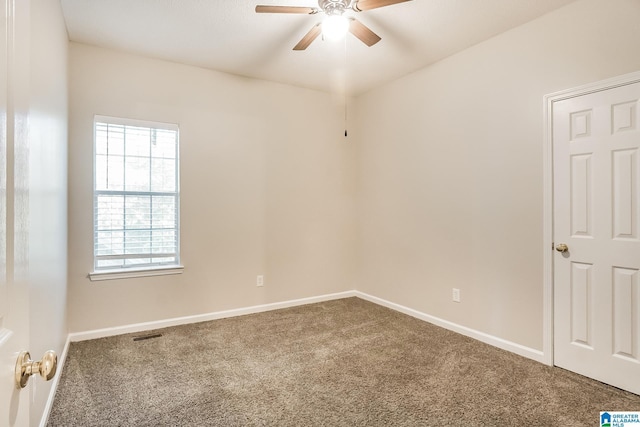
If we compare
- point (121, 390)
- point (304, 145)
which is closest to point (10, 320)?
point (121, 390)

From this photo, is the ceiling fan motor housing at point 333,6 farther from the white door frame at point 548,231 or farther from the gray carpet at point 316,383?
the gray carpet at point 316,383

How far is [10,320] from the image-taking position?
674mm

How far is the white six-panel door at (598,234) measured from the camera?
92.4 inches

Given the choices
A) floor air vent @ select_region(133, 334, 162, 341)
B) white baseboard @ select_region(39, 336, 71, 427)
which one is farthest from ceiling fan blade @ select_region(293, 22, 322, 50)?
floor air vent @ select_region(133, 334, 162, 341)

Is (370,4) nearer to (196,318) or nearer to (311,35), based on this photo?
(311,35)

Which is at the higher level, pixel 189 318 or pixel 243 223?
pixel 243 223

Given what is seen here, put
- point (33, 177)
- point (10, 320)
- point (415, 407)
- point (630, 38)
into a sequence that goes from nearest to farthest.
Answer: point (10, 320)
point (33, 177)
point (415, 407)
point (630, 38)

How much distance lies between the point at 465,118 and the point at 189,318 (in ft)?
11.3

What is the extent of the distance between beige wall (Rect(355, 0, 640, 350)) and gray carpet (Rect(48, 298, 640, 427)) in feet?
1.69

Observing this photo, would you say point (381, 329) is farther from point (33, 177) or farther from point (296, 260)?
point (33, 177)

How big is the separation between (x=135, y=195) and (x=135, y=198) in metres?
0.03

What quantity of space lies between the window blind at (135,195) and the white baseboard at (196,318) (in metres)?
0.59

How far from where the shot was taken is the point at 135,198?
3.53 meters

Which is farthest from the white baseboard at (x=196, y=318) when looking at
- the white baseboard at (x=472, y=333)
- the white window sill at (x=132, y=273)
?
the white baseboard at (x=472, y=333)
